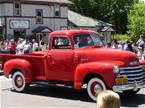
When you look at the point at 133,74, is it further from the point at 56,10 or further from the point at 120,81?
the point at 56,10

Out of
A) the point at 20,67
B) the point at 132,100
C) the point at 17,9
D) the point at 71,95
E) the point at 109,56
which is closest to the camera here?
the point at 109,56

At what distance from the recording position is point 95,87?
11672 millimetres

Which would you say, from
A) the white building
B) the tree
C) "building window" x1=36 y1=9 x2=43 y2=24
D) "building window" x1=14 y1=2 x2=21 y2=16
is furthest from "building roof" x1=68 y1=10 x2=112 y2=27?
"building window" x1=14 y1=2 x2=21 y2=16

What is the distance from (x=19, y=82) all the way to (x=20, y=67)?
544mm

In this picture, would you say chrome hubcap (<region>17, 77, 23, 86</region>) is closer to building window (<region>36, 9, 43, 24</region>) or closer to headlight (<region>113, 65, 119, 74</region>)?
headlight (<region>113, 65, 119, 74</region>)

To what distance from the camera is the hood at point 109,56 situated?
1139 cm

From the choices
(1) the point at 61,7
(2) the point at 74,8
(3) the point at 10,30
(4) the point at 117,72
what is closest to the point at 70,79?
(4) the point at 117,72

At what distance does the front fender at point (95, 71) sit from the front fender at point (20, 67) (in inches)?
69.5

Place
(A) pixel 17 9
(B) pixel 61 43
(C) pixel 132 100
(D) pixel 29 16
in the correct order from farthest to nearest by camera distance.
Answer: (D) pixel 29 16, (A) pixel 17 9, (B) pixel 61 43, (C) pixel 132 100

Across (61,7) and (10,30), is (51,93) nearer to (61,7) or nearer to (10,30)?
(10,30)

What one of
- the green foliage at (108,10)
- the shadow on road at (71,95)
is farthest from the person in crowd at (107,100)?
the green foliage at (108,10)

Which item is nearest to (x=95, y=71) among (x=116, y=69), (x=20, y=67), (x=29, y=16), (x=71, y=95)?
(x=116, y=69)

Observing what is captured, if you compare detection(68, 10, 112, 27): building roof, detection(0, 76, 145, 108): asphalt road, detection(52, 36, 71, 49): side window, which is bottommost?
detection(0, 76, 145, 108): asphalt road

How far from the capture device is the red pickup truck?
37.3 ft
